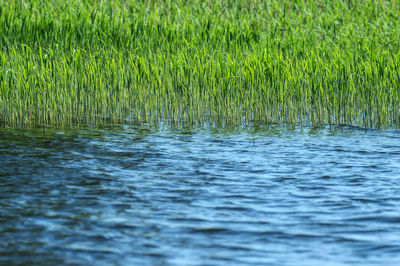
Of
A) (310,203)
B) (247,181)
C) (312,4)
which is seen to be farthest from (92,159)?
(312,4)

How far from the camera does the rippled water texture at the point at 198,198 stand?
200 inches

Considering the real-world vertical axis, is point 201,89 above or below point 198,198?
above

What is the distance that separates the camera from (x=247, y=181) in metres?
6.95

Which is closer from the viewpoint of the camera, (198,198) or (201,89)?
(198,198)

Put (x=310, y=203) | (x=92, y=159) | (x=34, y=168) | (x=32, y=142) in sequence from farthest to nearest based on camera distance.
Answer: (x=32, y=142)
(x=92, y=159)
(x=34, y=168)
(x=310, y=203)

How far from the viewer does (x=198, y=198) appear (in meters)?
6.37

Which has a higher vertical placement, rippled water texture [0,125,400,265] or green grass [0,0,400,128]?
green grass [0,0,400,128]

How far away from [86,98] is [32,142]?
59.8 inches

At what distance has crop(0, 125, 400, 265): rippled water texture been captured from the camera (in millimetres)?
5074

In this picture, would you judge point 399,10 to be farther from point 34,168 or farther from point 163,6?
point 34,168

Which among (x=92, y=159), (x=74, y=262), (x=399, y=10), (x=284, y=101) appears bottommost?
(x=74, y=262)

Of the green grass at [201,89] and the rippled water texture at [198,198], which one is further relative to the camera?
the green grass at [201,89]

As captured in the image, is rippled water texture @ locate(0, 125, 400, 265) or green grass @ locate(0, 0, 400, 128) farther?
green grass @ locate(0, 0, 400, 128)

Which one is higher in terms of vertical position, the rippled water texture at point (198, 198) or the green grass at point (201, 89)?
the green grass at point (201, 89)
